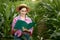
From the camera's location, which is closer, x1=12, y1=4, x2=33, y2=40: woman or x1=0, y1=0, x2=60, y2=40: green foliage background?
x1=12, y1=4, x2=33, y2=40: woman

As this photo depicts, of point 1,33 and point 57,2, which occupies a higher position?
point 57,2

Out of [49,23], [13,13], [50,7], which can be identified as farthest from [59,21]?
[13,13]

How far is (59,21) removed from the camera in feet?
20.4

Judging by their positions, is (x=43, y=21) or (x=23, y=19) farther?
(x=43, y=21)

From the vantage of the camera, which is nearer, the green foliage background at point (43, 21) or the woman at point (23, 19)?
the woman at point (23, 19)

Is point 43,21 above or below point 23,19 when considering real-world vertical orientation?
below

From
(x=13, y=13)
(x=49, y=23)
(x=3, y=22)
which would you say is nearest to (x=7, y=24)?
(x=3, y=22)

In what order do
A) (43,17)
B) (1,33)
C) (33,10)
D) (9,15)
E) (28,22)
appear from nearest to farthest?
(28,22) < (1,33) < (9,15) < (43,17) < (33,10)

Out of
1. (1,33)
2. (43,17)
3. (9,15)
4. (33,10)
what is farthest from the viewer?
(33,10)

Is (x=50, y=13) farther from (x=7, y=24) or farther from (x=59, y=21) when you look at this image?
(x=7, y=24)

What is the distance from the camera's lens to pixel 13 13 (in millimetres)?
6641

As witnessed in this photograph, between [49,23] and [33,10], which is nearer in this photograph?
[49,23]

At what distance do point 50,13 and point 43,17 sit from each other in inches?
9.4

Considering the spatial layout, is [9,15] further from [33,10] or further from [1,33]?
[33,10]
